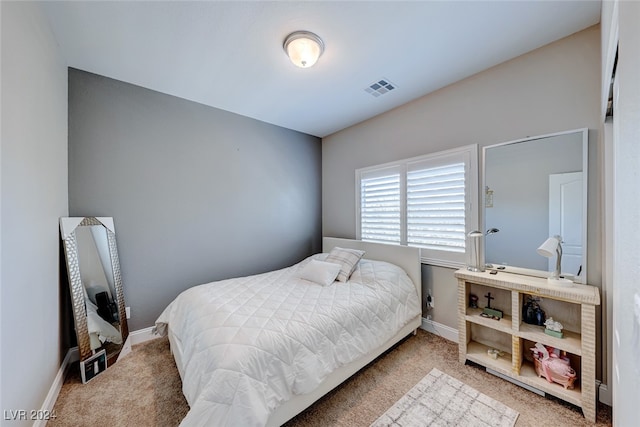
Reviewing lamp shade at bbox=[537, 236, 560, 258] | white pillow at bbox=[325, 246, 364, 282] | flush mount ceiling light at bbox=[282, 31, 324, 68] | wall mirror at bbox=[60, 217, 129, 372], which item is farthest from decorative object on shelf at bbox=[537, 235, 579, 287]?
wall mirror at bbox=[60, 217, 129, 372]

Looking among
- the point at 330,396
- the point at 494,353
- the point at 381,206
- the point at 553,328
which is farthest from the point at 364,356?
the point at 381,206

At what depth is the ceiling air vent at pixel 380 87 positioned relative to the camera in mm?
2475

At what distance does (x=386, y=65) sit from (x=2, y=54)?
8.06 feet

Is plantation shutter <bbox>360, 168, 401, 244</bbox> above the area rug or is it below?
above

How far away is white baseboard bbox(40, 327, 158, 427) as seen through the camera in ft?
5.29

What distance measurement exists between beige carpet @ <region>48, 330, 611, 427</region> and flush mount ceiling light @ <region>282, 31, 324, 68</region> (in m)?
2.58

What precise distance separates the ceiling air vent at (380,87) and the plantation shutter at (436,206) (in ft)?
2.92

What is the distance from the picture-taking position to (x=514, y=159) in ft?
7.03

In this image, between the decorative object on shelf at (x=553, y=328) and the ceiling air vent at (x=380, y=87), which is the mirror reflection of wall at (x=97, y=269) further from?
the decorative object on shelf at (x=553, y=328)

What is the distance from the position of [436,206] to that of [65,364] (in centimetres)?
376

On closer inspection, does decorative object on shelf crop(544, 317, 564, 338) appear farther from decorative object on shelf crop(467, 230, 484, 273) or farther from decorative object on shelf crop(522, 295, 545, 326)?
decorative object on shelf crop(467, 230, 484, 273)

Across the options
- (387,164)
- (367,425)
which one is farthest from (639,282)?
(387,164)

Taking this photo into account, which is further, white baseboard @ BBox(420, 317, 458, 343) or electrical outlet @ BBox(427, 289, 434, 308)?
electrical outlet @ BBox(427, 289, 434, 308)

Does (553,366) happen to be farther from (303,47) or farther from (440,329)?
(303,47)
